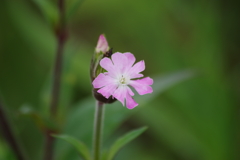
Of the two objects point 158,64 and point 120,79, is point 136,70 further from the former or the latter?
point 158,64

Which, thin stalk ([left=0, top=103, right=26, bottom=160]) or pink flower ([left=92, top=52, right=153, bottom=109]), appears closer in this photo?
pink flower ([left=92, top=52, right=153, bottom=109])

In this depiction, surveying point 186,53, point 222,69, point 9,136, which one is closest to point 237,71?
point 222,69

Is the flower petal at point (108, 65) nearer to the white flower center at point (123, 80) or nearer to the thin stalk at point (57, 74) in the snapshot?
the white flower center at point (123, 80)

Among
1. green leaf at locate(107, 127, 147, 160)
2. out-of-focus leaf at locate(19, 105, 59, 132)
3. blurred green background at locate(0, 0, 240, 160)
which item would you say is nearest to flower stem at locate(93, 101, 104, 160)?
green leaf at locate(107, 127, 147, 160)

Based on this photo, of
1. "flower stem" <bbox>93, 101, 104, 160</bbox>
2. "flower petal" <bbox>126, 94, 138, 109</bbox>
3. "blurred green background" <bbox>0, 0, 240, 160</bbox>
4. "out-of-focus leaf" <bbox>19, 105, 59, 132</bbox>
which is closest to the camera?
"flower petal" <bbox>126, 94, 138, 109</bbox>

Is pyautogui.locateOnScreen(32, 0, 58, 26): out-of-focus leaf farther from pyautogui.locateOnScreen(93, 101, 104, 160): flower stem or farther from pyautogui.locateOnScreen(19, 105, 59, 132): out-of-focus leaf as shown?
pyautogui.locateOnScreen(93, 101, 104, 160): flower stem

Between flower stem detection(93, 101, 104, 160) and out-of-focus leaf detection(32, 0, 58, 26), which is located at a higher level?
out-of-focus leaf detection(32, 0, 58, 26)

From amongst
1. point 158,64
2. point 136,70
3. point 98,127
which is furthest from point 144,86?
point 158,64

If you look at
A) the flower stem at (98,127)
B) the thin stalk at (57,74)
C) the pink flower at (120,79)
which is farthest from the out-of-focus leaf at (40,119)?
the pink flower at (120,79)
